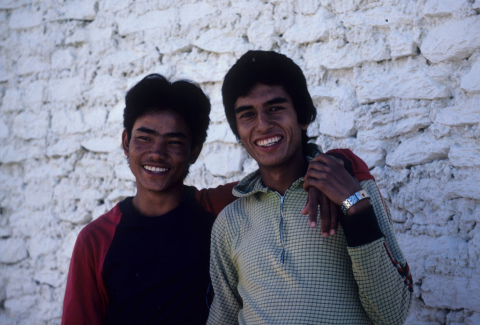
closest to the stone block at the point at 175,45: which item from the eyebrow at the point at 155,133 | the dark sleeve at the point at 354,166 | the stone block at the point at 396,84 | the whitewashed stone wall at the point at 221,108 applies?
the whitewashed stone wall at the point at 221,108

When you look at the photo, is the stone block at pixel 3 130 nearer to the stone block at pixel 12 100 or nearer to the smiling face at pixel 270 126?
the stone block at pixel 12 100

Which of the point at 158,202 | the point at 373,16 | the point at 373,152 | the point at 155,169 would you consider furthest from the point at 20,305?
the point at 373,16

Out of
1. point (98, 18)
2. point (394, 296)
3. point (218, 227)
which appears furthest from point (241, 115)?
point (98, 18)

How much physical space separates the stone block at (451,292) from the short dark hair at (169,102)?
1.33 meters

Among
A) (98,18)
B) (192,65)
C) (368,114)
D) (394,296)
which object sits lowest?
(394,296)

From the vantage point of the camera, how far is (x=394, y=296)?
1.44 m

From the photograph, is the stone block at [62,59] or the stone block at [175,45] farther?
the stone block at [62,59]

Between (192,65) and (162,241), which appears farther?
(192,65)

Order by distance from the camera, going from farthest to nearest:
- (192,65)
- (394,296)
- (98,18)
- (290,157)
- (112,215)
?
1. (98,18)
2. (192,65)
3. (112,215)
4. (290,157)
5. (394,296)

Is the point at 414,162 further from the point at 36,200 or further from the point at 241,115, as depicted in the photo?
the point at 36,200

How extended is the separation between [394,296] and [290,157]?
667mm

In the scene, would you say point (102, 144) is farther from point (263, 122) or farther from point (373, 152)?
point (373, 152)

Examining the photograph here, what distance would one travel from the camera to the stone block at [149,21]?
3.01m

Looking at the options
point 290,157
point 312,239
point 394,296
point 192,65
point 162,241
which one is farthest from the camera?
point 192,65
